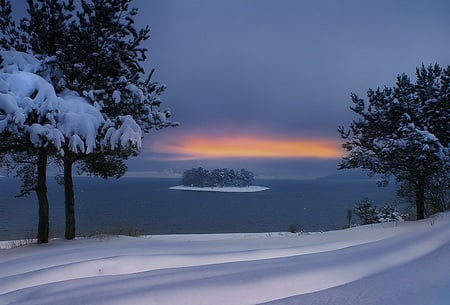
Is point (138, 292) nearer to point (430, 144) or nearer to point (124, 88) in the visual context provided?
point (124, 88)

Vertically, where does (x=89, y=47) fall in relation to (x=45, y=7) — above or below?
below

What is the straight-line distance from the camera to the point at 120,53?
11.8 meters

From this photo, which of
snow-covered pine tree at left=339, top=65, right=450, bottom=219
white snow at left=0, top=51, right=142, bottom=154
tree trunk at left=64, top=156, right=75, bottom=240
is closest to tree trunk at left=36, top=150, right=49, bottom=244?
tree trunk at left=64, top=156, right=75, bottom=240

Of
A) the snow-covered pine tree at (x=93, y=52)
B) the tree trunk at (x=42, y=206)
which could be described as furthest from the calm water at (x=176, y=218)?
the snow-covered pine tree at (x=93, y=52)

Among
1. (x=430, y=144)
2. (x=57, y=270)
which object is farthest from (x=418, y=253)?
(x=430, y=144)

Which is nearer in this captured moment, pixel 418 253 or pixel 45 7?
pixel 418 253

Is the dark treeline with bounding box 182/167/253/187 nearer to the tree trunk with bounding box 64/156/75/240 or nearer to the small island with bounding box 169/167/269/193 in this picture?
the small island with bounding box 169/167/269/193

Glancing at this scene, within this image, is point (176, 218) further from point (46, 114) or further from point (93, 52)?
point (46, 114)

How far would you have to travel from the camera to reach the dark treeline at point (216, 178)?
524ft

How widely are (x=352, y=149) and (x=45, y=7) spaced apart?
1332 centimetres

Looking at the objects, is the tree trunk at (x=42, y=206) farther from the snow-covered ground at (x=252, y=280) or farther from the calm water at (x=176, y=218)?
the snow-covered ground at (x=252, y=280)

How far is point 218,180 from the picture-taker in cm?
15912

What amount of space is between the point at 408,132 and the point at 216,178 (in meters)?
147

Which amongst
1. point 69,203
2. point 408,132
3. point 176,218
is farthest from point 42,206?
point 176,218
